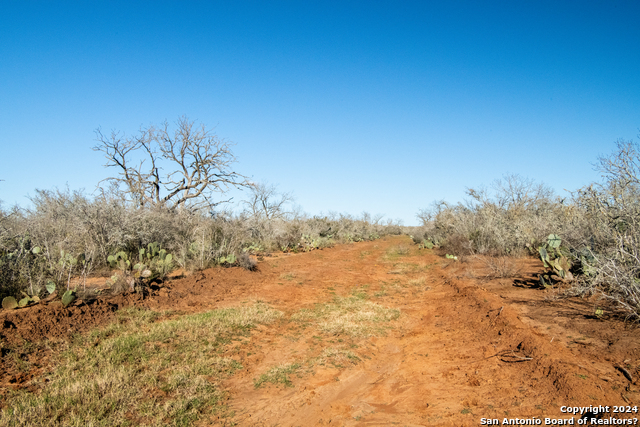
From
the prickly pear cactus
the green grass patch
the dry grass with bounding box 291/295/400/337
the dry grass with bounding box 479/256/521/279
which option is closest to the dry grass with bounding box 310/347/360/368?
the dry grass with bounding box 291/295/400/337

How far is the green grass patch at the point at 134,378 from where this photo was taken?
3.67 m

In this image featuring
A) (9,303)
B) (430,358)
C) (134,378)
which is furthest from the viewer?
(9,303)

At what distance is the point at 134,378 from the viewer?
177 inches

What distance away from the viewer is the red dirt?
3889 millimetres

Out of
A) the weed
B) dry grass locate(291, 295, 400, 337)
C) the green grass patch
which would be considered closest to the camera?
the green grass patch

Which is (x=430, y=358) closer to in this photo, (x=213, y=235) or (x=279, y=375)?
(x=279, y=375)

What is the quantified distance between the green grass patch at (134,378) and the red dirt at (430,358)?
0.33 metres

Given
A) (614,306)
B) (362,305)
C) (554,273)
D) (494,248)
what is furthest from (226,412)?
(494,248)

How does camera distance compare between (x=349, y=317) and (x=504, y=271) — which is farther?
(x=504, y=271)

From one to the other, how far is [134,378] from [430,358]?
438 centimetres

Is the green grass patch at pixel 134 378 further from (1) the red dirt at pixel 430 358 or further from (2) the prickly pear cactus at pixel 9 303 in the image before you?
(2) the prickly pear cactus at pixel 9 303

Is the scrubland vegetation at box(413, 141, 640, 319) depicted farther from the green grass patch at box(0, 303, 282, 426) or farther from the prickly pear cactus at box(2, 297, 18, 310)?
the prickly pear cactus at box(2, 297, 18, 310)

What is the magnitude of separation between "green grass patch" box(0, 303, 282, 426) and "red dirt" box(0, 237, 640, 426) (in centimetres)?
33

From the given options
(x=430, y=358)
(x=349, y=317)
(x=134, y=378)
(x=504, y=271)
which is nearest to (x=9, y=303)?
(x=134, y=378)
